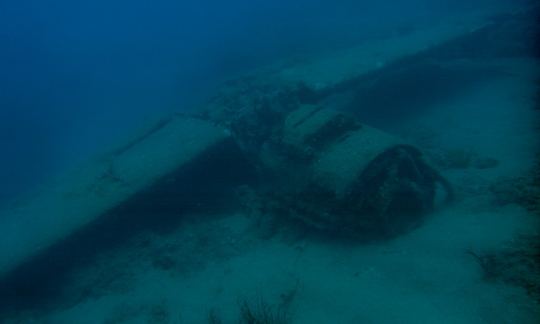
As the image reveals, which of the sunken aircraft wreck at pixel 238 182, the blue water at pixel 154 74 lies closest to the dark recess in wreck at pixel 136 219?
the sunken aircraft wreck at pixel 238 182

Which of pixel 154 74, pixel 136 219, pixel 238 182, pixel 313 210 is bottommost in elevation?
pixel 313 210

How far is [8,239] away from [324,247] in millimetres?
5218

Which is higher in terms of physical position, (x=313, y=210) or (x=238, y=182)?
(x=238, y=182)

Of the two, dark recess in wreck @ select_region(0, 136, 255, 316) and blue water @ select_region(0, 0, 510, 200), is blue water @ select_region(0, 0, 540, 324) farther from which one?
blue water @ select_region(0, 0, 510, 200)

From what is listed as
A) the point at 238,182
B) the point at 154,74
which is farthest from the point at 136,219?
the point at 154,74

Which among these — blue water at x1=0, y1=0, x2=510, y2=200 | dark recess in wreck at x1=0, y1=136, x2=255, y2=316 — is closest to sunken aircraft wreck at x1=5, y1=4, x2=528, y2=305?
dark recess in wreck at x1=0, y1=136, x2=255, y2=316

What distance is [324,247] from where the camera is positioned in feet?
18.3

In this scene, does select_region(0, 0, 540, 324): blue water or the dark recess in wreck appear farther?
the dark recess in wreck

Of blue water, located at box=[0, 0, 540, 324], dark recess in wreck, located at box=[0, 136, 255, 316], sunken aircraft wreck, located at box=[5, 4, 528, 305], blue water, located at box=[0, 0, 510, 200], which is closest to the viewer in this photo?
blue water, located at box=[0, 0, 540, 324]

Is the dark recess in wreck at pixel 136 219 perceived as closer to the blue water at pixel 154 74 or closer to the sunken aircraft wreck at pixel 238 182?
the sunken aircraft wreck at pixel 238 182

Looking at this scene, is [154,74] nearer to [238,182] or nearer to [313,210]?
[238,182]

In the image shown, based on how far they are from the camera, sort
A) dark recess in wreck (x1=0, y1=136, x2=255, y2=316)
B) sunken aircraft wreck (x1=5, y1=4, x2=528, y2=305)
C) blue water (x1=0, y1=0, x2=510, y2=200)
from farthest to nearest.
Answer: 1. blue water (x1=0, y1=0, x2=510, y2=200)
2. dark recess in wreck (x1=0, y1=136, x2=255, y2=316)
3. sunken aircraft wreck (x1=5, y1=4, x2=528, y2=305)

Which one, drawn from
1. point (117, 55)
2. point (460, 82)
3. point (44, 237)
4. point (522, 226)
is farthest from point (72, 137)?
point (117, 55)

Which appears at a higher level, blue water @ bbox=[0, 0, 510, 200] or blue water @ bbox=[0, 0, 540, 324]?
blue water @ bbox=[0, 0, 510, 200]
